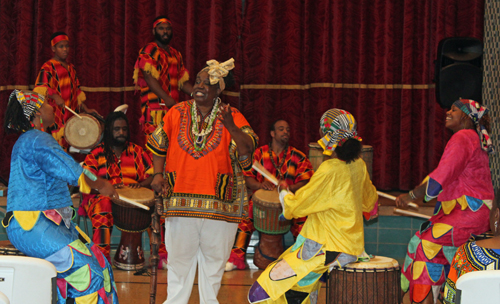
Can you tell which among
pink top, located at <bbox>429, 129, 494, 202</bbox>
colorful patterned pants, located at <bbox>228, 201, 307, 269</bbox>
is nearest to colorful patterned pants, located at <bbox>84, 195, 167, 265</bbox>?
colorful patterned pants, located at <bbox>228, 201, 307, 269</bbox>

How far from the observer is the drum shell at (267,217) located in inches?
215

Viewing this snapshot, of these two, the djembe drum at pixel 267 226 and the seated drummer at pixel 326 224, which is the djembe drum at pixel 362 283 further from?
the djembe drum at pixel 267 226

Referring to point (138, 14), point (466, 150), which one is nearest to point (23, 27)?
point (138, 14)

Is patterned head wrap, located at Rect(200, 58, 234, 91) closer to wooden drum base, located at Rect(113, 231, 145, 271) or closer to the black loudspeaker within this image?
wooden drum base, located at Rect(113, 231, 145, 271)

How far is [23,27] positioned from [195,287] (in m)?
4.21

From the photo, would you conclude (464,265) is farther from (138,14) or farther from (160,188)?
(138,14)

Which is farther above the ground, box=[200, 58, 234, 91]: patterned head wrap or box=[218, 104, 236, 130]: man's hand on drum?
box=[200, 58, 234, 91]: patterned head wrap

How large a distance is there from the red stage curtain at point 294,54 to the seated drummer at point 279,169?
1.48 meters

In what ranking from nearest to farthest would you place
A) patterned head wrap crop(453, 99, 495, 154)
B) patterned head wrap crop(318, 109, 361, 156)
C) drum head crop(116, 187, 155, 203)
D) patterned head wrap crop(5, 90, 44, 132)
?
1. patterned head wrap crop(5, 90, 44, 132)
2. patterned head wrap crop(318, 109, 361, 156)
3. patterned head wrap crop(453, 99, 495, 154)
4. drum head crop(116, 187, 155, 203)

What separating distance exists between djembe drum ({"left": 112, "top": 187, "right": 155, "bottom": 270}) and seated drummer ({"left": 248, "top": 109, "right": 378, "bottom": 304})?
208 centimetres

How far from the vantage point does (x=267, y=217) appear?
5.60m

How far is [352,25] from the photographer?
291 inches

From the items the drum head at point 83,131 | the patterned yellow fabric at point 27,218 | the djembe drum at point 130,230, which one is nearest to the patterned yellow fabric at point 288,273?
the patterned yellow fabric at point 27,218

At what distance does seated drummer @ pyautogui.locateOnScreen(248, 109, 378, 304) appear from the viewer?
3572mm
